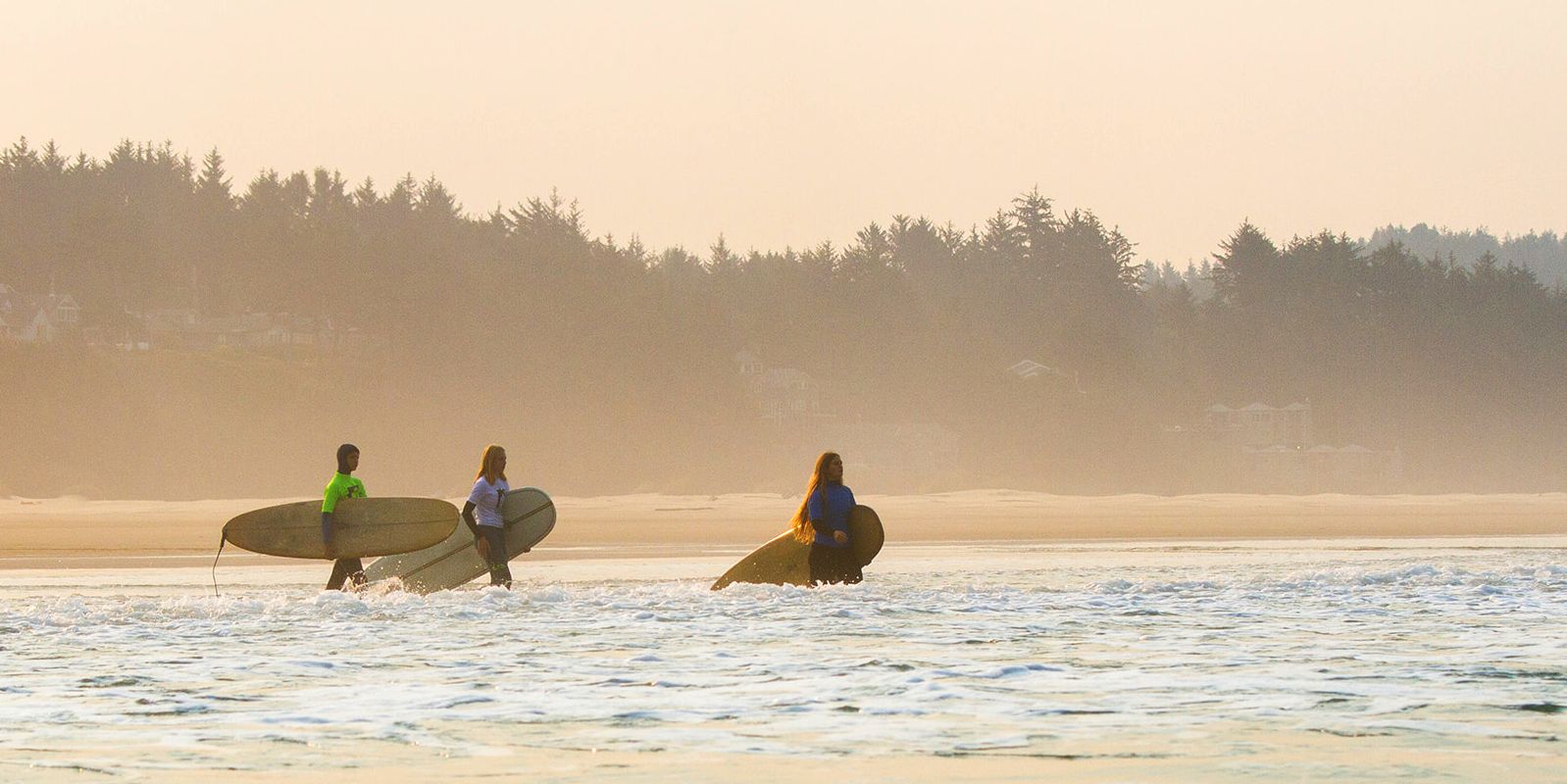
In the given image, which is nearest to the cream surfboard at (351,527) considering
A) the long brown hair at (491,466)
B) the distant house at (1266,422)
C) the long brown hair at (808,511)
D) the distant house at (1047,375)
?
the long brown hair at (491,466)

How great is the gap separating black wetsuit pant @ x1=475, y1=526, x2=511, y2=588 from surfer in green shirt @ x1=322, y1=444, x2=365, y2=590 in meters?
1.18

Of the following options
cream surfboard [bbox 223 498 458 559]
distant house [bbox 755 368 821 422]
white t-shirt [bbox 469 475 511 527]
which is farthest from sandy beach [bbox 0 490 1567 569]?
distant house [bbox 755 368 821 422]

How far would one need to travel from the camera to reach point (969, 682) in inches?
426

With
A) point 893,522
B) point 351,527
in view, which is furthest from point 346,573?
point 893,522

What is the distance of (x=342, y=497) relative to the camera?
15812 mm

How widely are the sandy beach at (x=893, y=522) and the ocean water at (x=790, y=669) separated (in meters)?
9.80

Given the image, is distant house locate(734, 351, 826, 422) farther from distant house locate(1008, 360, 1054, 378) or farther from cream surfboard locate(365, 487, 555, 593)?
cream surfboard locate(365, 487, 555, 593)

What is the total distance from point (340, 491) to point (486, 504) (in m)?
1.28

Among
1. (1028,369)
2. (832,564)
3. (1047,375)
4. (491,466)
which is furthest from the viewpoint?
(1028,369)

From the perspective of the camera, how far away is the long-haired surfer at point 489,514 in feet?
51.6

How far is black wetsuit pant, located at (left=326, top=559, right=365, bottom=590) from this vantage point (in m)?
16.1

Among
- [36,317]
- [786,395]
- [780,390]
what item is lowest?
[786,395]

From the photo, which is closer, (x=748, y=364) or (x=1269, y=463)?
(x=1269, y=463)

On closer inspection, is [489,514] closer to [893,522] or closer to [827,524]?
[827,524]
